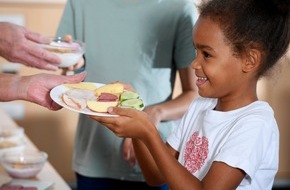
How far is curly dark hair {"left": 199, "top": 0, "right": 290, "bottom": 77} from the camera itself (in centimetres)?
137

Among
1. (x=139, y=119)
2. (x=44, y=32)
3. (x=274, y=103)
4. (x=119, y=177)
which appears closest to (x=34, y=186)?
(x=119, y=177)

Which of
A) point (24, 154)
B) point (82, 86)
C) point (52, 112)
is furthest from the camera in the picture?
point (52, 112)

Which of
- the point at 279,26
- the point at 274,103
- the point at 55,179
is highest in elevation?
the point at 279,26

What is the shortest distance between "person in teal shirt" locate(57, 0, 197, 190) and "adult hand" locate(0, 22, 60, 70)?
0.13 meters

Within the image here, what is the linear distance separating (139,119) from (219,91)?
0.71 ft

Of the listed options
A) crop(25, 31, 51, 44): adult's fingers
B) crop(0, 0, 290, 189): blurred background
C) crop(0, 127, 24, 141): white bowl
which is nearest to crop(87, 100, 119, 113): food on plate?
crop(25, 31, 51, 44): adult's fingers

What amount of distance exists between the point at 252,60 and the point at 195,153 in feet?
0.90

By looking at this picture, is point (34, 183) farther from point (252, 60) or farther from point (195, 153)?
point (252, 60)

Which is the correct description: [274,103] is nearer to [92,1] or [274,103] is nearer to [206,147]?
[92,1]

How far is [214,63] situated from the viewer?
1.37 meters

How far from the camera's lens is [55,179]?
6.45 ft

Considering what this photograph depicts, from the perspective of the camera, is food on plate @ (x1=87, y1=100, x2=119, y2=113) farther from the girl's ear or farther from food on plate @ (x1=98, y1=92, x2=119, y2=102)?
the girl's ear

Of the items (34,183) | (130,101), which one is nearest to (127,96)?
(130,101)

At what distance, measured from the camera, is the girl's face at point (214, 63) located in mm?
1375
